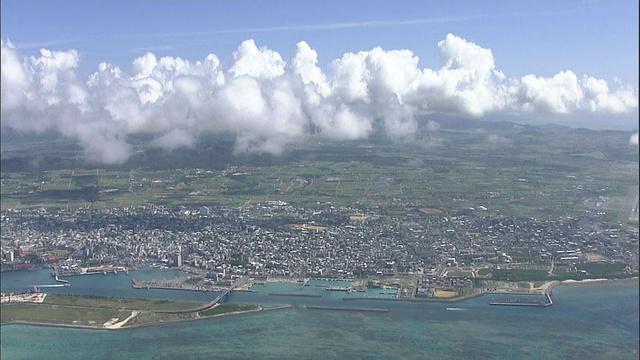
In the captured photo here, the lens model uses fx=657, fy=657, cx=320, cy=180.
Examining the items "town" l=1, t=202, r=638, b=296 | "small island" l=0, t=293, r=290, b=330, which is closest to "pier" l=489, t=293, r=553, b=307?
"town" l=1, t=202, r=638, b=296

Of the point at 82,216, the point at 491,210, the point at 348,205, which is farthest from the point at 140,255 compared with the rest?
the point at 491,210

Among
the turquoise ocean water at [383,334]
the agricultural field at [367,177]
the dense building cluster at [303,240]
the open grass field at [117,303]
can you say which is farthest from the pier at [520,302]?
the open grass field at [117,303]

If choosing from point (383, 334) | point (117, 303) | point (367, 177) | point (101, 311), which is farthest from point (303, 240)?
point (367, 177)

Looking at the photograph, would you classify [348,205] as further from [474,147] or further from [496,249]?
[474,147]

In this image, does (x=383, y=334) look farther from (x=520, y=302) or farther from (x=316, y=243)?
(x=316, y=243)

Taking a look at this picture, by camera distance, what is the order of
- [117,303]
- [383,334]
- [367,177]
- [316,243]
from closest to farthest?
[383,334], [117,303], [316,243], [367,177]

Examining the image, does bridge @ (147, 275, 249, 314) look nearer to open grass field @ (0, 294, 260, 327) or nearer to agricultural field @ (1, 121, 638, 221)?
open grass field @ (0, 294, 260, 327)

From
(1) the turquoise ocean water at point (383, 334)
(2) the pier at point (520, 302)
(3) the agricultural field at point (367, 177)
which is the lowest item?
(1) the turquoise ocean water at point (383, 334)

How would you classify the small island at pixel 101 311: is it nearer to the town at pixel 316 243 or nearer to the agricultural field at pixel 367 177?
the town at pixel 316 243
